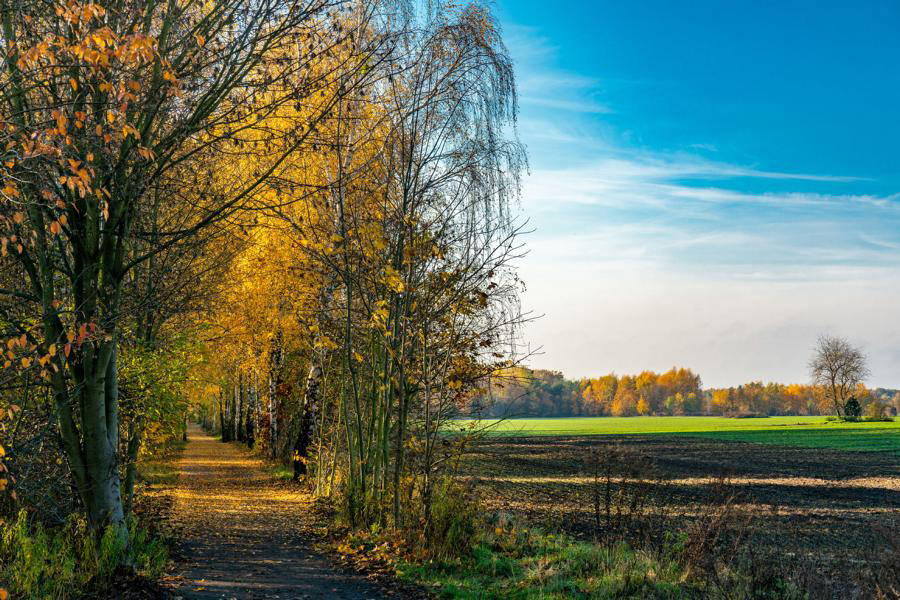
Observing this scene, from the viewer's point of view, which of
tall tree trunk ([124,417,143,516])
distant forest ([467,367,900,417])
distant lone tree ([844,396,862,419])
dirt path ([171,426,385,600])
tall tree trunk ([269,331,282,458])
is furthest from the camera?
distant forest ([467,367,900,417])

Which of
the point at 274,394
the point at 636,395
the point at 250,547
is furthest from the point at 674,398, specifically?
the point at 250,547

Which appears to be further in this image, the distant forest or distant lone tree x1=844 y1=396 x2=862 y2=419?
the distant forest

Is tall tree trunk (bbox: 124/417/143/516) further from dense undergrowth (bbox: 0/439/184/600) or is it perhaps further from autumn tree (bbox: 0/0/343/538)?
autumn tree (bbox: 0/0/343/538)

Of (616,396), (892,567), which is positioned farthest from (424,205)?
(616,396)

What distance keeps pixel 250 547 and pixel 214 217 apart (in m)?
6.04

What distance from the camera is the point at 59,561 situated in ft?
24.2

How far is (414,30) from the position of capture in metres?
10.4

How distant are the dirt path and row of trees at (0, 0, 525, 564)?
1.23 meters

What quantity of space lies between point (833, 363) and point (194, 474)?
91780 millimetres

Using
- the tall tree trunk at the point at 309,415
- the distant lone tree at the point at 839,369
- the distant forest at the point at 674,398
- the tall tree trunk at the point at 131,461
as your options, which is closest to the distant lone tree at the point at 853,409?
the distant lone tree at the point at 839,369

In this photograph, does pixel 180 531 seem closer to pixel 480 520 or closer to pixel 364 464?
pixel 364 464

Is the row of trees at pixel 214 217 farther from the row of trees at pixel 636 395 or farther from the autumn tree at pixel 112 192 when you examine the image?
the row of trees at pixel 636 395

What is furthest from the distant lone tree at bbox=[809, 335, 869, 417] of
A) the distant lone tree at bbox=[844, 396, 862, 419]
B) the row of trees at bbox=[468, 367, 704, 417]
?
the row of trees at bbox=[468, 367, 704, 417]

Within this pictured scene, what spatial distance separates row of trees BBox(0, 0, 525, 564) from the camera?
249 inches
